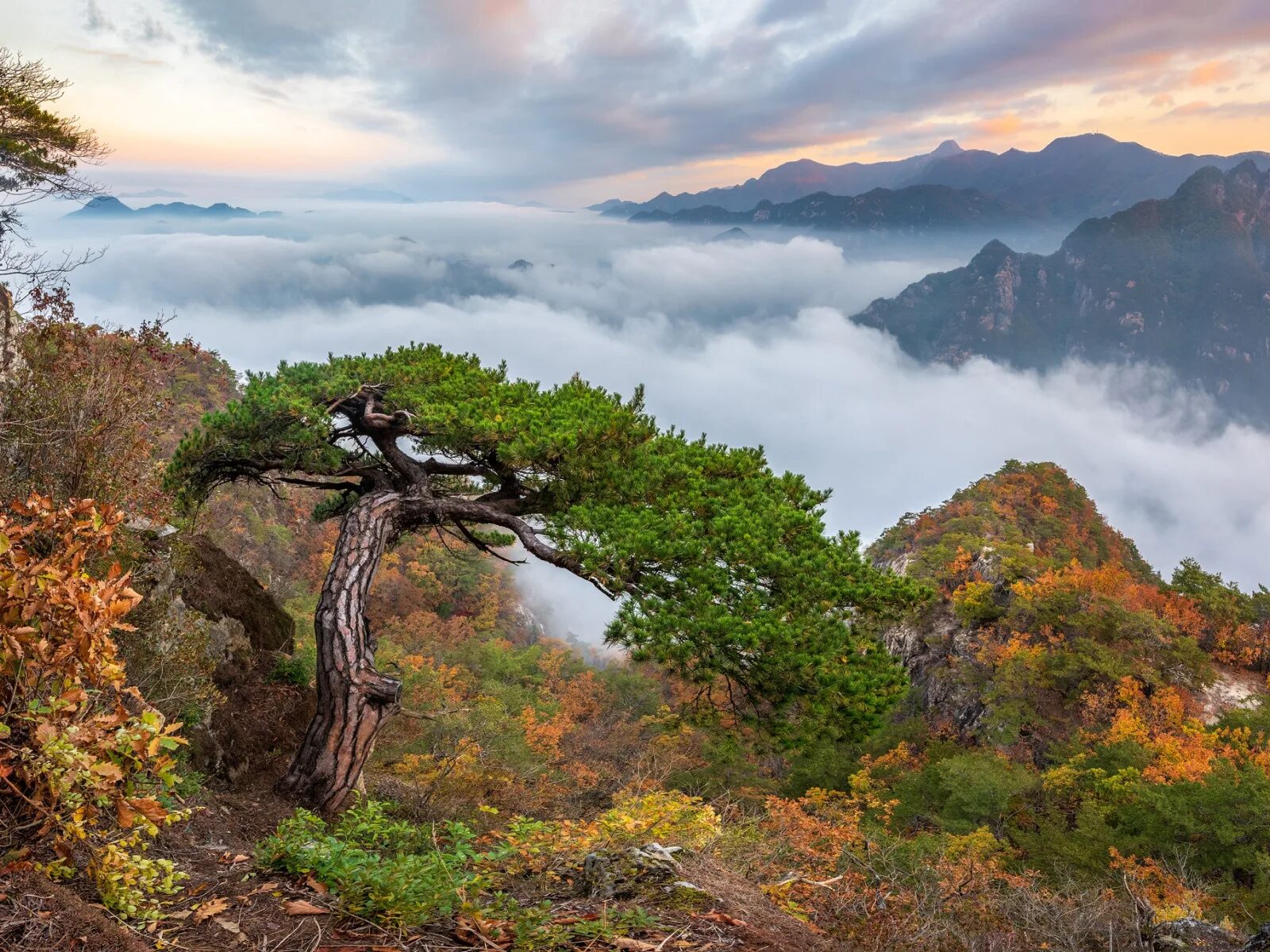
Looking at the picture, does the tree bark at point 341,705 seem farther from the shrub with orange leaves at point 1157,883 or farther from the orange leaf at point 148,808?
the shrub with orange leaves at point 1157,883

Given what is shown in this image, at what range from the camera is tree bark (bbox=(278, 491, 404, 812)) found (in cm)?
755

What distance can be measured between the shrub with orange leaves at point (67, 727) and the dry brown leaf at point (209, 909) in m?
0.23

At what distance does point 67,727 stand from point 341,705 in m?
4.71

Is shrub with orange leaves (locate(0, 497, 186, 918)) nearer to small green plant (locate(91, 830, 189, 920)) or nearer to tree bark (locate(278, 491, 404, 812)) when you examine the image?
small green plant (locate(91, 830, 189, 920))

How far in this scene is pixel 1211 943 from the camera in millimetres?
5840

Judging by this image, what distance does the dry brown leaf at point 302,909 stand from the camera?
383 cm

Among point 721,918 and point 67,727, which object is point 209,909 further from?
point 721,918

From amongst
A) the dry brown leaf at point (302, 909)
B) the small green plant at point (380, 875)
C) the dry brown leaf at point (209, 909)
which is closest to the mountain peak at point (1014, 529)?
the small green plant at point (380, 875)

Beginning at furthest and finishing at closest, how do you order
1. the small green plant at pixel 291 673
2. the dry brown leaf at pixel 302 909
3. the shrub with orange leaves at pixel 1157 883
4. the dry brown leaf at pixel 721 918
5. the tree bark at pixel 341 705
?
the shrub with orange leaves at pixel 1157 883
the small green plant at pixel 291 673
the tree bark at pixel 341 705
the dry brown leaf at pixel 721 918
the dry brown leaf at pixel 302 909

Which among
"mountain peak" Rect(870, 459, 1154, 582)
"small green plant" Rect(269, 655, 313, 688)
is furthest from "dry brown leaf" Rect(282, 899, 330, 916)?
"mountain peak" Rect(870, 459, 1154, 582)

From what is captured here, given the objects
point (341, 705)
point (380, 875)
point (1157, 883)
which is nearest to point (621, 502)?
point (341, 705)

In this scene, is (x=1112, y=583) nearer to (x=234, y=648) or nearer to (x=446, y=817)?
(x=446, y=817)

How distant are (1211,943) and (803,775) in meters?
24.7

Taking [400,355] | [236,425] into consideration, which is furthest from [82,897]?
[400,355]
